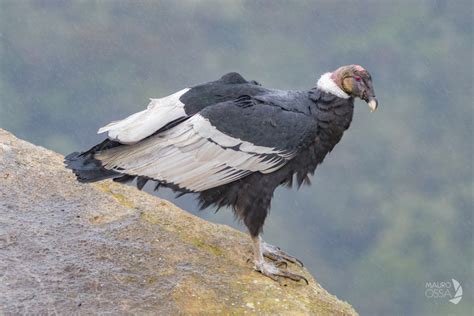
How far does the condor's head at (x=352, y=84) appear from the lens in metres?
7.34

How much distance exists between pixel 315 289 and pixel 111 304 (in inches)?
89.4

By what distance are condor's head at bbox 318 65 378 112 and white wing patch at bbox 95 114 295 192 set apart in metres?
0.91

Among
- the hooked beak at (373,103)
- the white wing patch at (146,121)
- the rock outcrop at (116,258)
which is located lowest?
the rock outcrop at (116,258)

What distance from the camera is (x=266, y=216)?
290 inches

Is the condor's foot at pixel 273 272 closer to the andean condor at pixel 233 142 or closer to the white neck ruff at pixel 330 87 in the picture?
the andean condor at pixel 233 142

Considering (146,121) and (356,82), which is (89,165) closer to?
(146,121)

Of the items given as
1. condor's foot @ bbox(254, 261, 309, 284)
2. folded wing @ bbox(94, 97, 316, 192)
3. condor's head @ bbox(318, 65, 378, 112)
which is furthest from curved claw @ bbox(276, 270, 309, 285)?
condor's head @ bbox(318, 65, 378, 112)

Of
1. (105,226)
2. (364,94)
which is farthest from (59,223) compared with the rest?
(364,94)

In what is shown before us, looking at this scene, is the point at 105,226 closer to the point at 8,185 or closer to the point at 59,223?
the point at 59,223

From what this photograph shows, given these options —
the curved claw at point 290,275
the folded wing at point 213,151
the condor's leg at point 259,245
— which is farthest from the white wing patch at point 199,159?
the curved claw at point 290,275

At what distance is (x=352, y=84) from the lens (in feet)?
24.2

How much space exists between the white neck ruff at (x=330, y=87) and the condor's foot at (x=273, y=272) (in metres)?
1.89

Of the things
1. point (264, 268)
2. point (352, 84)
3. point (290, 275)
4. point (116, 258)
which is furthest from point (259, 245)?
point (352, 84)

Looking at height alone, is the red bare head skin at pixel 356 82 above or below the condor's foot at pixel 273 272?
above
